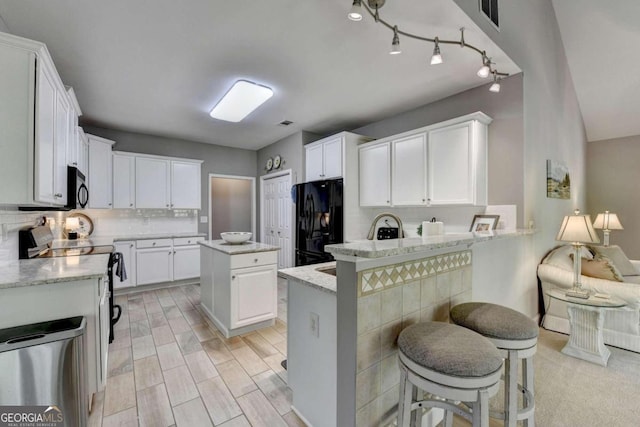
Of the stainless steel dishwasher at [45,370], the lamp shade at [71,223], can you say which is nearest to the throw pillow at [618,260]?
the stainless steel dishwasher at [45,370]

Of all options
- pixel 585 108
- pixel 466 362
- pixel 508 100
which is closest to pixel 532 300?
pixel 508 100

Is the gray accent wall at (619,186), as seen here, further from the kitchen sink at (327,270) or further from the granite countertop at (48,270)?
the granite countertop at (48,270)

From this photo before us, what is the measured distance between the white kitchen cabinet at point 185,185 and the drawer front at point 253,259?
8.87 feet

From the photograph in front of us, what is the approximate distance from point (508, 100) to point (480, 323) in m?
2.41

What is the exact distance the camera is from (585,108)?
14.4 feet

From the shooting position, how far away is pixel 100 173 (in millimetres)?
4031

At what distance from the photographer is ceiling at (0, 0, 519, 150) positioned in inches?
72.6

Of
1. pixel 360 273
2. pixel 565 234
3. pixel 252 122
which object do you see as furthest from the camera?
pixel 252 122

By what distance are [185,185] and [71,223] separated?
1.66m

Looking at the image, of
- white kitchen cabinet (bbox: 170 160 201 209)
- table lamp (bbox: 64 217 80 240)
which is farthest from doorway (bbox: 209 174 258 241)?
table lamp (bbox: 64 217 80 240)

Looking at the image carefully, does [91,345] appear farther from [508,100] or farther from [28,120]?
[508,100]

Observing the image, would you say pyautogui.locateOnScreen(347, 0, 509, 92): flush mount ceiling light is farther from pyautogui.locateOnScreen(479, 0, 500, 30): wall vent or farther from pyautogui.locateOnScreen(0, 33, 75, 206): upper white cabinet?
pyautogui.locateOnScreen(0, 33, 75, 206): upper white cabinet

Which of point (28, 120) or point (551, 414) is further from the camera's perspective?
point (551, 414)

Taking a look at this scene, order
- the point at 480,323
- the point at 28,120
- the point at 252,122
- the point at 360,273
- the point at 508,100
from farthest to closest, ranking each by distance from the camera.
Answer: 1. the point at 252,122
2. the point at 508,100
3. the point at 28,120
4. the point at 480,323
5. the point at 360,273
